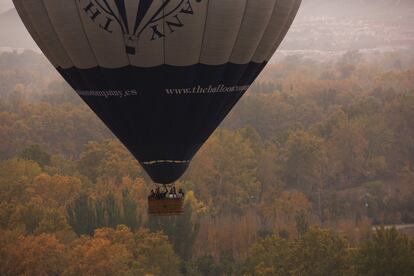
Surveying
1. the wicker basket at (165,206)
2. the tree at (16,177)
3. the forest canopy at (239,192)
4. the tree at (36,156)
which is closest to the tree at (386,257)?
the forest canopy at (239,192)

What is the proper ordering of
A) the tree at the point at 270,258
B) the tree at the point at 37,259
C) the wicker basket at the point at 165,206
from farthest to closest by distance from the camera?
the tree at the point at 37,259, the tree at the point at 270,258, the wicker basket at the point at 165,206

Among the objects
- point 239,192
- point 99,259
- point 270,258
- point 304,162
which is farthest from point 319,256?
point 304,162

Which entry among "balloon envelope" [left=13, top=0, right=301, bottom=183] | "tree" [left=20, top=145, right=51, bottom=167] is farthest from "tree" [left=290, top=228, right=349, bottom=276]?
"tree" [left=20, top=145, right=51, bottom=167]

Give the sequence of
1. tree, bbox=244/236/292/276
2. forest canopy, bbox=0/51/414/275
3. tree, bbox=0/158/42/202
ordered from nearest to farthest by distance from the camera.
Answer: tree, bbox=244/236/292/276
forest canopy, bbox=0/51/414/275
tree, bbox=0/158/42/202

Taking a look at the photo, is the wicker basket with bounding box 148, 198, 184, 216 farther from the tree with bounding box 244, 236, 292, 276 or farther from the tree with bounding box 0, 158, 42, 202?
the tree with bounding box 0, 158, 42, 202

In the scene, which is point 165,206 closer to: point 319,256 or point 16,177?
point 319,256

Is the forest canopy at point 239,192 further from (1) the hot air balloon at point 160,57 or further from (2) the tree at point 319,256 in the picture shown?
(1) the hot air balloon at point 160,57

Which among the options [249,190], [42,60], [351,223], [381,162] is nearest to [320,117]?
[381,162]
